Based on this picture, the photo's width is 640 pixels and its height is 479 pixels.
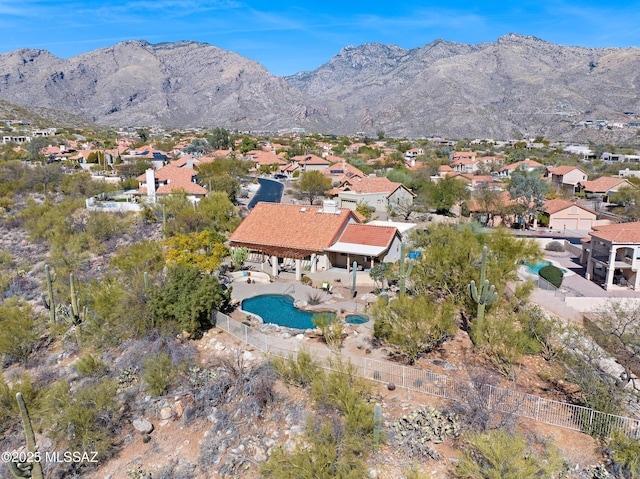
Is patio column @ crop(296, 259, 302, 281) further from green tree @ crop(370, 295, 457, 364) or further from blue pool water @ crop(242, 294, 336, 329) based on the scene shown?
green tree @ crop(370, 295, 457, 364)

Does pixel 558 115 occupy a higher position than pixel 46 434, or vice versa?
pixel 558 115

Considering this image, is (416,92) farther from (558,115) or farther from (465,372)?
(465,372)

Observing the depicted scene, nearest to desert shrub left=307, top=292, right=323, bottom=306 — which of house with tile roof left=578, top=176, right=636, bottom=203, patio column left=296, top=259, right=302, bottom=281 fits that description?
patio column left=296, top=259, right=302, bottom=281

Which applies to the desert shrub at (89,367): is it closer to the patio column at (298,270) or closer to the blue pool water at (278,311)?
the blue pool water at (278,311)

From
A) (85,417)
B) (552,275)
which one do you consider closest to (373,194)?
(552,275)

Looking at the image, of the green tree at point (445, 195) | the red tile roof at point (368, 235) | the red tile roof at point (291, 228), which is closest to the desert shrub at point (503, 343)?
the red tile roof at point (368, 235)

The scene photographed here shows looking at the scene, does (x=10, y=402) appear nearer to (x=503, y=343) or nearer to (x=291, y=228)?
(x=503, y=343)

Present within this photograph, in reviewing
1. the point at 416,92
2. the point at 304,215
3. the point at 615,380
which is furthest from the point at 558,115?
the point at 615,380
